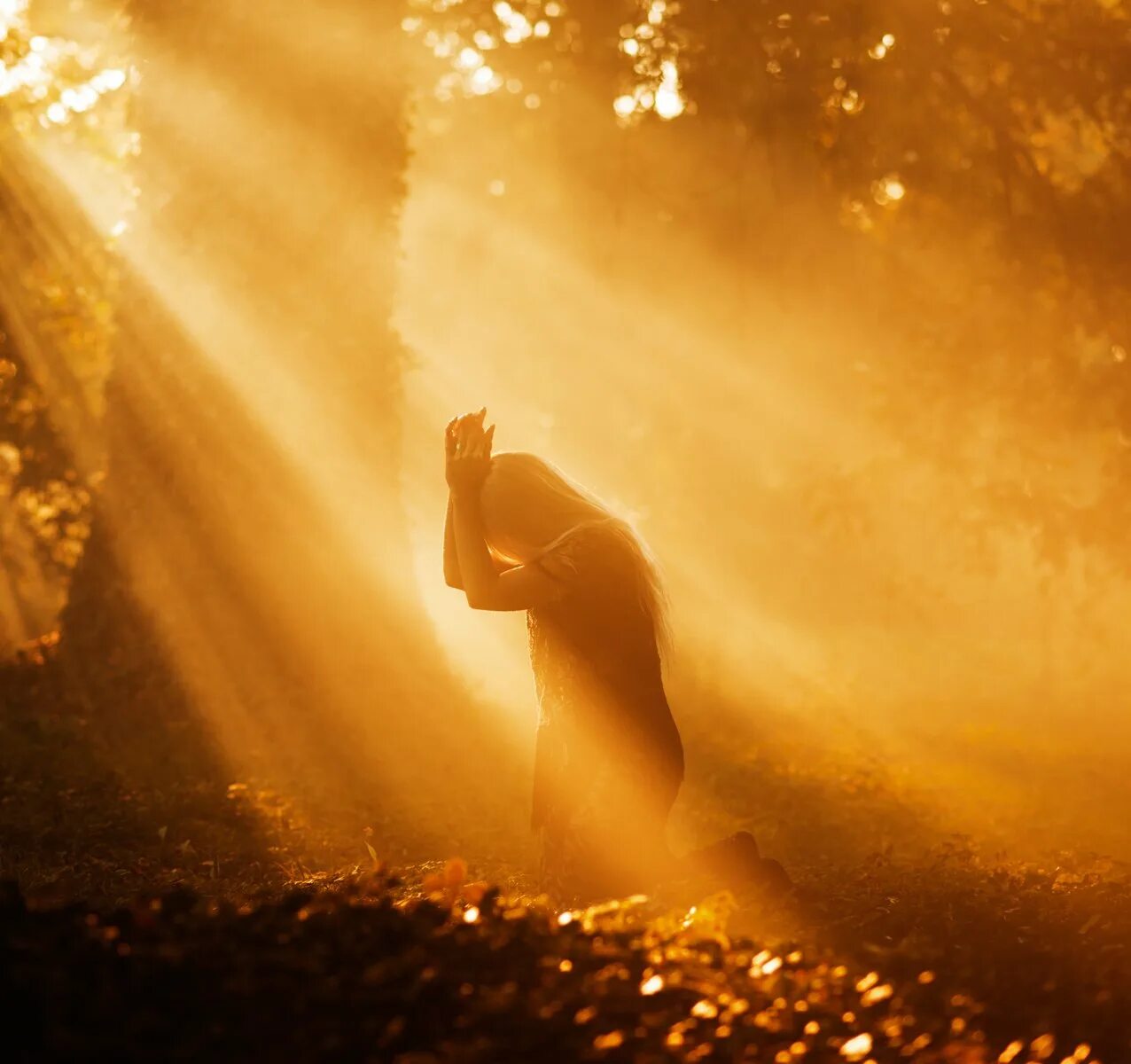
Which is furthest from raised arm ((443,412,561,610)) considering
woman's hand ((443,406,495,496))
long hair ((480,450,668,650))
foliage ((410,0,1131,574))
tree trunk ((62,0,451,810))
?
foliage ((410,0,1131,574))

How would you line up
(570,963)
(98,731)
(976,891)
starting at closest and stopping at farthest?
(570,963) → (976,891) → (98,731)

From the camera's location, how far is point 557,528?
5.53 meters

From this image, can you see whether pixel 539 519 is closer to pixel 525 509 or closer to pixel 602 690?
pixel 525 509

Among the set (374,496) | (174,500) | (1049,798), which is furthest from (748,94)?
(1049,798)

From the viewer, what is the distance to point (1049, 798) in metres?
13.1

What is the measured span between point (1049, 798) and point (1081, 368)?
4.06 m

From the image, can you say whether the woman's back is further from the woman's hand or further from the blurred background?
the blurred background

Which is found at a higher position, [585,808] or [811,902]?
[585,808]

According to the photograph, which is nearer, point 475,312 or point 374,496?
point 374,496

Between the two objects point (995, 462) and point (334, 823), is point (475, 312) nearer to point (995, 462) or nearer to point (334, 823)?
point (995, 462)

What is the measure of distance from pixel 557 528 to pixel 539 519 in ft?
0.27

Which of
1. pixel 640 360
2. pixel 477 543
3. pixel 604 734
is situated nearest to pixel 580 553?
pixel 477 543

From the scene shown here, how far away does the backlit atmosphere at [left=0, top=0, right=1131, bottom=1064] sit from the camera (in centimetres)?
418

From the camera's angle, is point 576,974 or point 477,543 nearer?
point 576,974
